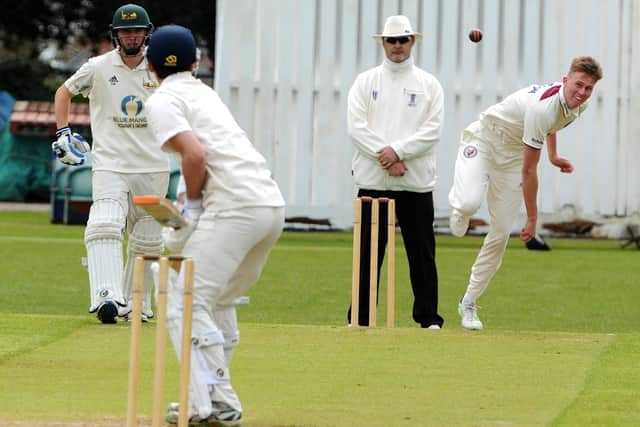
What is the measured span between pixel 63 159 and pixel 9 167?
18015 mm

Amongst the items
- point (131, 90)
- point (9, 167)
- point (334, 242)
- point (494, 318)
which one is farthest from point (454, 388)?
point (9, 167)

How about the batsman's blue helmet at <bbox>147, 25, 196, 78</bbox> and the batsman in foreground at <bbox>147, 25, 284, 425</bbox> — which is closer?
the batsman in foreground at <bbox>147, 25, 284, 425</bbox>

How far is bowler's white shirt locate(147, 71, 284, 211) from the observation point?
639 cm

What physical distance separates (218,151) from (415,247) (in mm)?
4157

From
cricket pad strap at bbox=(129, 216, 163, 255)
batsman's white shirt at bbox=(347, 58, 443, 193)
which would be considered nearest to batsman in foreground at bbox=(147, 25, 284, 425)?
cricket pad strap at bbox=(129, 216, 163, 255)

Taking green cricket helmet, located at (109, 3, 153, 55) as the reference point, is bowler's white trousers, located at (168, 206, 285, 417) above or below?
below

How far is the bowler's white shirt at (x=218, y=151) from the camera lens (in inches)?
252

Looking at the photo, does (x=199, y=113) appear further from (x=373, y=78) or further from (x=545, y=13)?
(x=545, y=13)

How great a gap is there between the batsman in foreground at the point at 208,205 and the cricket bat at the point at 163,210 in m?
0.13

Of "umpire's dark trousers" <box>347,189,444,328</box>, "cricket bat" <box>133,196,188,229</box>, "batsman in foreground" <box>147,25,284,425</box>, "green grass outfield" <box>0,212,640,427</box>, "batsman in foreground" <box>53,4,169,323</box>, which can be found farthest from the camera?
"umpire's dark trousers" <box>347,189,444,328</box>

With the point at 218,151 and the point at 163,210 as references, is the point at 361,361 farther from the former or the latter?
the point at 163,210

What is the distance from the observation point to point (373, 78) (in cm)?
1066

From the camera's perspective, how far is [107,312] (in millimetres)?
9711

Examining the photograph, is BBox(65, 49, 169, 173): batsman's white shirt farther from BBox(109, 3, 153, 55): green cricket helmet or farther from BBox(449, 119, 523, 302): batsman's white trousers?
BBox(449, 119, 523, 302): batsman's white trousers
